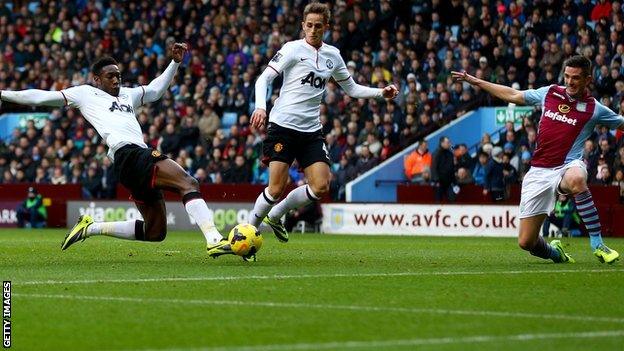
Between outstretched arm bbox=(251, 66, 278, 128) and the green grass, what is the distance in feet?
4.99

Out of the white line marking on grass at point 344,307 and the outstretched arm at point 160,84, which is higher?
the outstretched arm at point 160,84

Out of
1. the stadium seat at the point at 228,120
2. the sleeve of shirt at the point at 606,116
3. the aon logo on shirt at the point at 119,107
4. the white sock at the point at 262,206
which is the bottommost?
the white sock at the point at 262,206

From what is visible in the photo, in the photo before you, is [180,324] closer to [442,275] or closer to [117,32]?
[442,275]

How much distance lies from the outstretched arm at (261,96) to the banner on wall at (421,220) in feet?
40.0

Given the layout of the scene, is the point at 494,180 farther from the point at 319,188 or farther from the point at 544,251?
the point at 319,188

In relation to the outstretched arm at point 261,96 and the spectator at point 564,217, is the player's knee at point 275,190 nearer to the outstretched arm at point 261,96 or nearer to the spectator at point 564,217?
the outstretched arm at point 261,96

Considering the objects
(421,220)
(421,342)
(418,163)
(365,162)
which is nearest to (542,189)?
(421,342)

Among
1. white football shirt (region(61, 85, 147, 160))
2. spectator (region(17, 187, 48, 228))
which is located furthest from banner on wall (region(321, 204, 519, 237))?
white football shirt (region(61, 85, 147, 160))

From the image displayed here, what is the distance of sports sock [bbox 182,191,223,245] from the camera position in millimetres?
13164

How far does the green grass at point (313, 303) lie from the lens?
25.8 feet

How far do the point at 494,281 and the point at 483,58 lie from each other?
1704cm

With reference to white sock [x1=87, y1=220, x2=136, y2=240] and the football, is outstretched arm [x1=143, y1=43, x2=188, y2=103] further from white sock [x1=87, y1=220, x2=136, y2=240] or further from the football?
the football

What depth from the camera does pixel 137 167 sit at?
1363 cm

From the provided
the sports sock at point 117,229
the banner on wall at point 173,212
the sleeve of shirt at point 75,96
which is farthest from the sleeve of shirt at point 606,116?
the banner on wall at point 173,212
